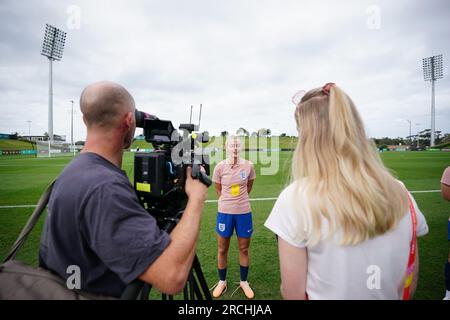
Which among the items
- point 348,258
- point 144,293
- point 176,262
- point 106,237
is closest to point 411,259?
point 348,258

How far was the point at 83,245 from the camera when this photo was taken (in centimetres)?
112

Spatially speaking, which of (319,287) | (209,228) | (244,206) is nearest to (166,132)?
(319,287)

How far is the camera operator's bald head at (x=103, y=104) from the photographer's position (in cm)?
135

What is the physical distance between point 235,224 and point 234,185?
0.60 m

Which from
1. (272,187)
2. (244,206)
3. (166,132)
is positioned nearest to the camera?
(166,132)

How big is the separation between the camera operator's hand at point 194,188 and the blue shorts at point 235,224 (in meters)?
2.11

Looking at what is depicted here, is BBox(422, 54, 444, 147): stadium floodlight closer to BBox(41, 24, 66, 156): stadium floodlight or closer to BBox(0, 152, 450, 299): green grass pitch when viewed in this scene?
BBox(0, 152, 450, 299): green grass pitch

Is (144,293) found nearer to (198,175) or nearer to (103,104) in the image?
(198,175)

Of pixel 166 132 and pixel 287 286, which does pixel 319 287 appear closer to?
pixel 287 286

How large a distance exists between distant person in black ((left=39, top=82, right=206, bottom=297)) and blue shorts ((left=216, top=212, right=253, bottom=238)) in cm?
225

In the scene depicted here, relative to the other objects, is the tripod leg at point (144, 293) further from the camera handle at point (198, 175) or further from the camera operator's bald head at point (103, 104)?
the camera operator's bald head at point (103, 104)

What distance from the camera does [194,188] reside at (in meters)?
1.46
